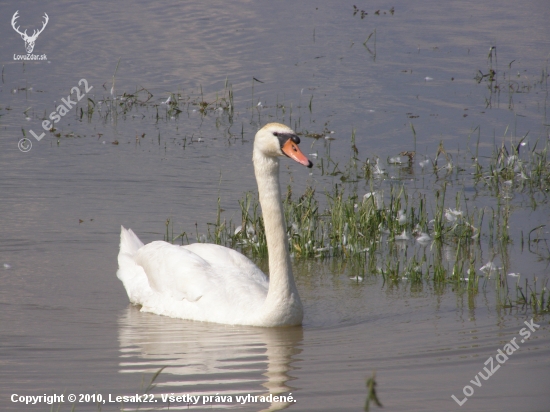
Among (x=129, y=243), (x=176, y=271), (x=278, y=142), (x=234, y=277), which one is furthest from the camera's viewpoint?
(x=129, y=243)

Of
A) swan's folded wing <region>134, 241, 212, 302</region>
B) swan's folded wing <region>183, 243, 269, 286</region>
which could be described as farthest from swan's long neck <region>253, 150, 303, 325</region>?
swan's folded wing <region>134, 241, 212, 302</region>

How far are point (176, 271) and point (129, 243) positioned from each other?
1097mm

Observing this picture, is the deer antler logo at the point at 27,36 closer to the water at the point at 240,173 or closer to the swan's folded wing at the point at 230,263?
the water at the point at 240,173

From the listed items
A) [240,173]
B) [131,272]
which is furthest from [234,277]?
[240,173]

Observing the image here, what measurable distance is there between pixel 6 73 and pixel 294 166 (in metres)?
6.97

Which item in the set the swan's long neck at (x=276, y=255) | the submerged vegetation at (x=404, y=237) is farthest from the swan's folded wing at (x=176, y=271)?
the submerged vegetation at (x=404, y=237)

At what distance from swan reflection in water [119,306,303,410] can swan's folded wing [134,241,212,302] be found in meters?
0.24

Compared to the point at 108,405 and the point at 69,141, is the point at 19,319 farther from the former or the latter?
the point at 69,141

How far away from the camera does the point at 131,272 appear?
304 inches

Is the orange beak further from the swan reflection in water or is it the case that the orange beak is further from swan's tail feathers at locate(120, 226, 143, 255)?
swan's tail feathers at locate(120, 226, 143, 255)

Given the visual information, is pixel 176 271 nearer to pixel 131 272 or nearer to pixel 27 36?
pixel 131 272

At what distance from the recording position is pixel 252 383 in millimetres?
5449

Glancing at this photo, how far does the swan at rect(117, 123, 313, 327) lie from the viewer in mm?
6629

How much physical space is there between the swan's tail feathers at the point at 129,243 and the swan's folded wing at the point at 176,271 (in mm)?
380
